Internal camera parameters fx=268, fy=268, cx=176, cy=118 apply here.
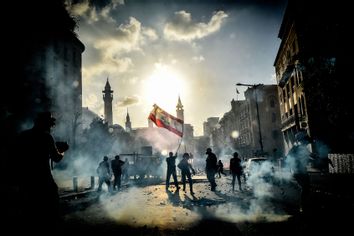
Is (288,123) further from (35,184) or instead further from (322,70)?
(35,184)

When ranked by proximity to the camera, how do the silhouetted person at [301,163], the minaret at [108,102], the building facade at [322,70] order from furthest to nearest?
the minaret at [108,102]
the building facade at [322,70]
the silhouetted person at [301,163]

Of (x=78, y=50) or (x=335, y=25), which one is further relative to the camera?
(x=78, y=50)

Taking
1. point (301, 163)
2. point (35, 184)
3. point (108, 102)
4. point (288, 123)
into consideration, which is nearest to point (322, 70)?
point (288, 123)

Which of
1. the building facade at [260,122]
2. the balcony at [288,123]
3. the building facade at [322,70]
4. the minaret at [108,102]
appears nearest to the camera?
the building facade at [322,70]

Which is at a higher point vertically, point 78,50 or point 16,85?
point 78,50

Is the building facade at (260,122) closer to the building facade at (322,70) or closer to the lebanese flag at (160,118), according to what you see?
the building facade at (322,70)

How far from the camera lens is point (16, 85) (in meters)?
30.0

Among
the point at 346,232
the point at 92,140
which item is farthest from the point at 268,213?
the point at 92,140

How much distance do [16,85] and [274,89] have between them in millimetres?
43479

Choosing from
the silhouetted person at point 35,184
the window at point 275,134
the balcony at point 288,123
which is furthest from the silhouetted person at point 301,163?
the window at point 275,134

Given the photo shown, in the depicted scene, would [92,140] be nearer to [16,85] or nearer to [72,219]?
[16,85]

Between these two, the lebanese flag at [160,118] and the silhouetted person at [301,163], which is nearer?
the silhouetted person at [301,163]

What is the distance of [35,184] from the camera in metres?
3.55

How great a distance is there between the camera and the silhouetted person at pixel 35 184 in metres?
3.43
